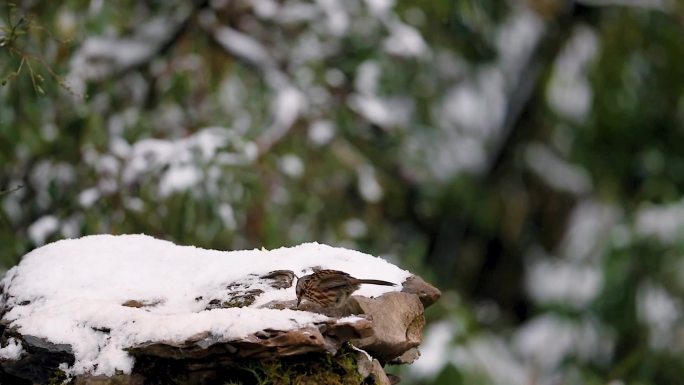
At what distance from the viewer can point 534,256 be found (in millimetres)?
9125

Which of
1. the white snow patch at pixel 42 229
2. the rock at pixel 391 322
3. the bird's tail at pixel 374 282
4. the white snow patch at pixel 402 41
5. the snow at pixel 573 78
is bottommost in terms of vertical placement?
the rock at pixel 391 322

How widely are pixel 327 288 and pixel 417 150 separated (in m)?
5.69

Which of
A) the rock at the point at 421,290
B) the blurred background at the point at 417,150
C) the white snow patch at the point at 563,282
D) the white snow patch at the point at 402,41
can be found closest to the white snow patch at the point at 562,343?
the blurred background at the point at 417,150

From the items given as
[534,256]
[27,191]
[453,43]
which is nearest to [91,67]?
[27,191]

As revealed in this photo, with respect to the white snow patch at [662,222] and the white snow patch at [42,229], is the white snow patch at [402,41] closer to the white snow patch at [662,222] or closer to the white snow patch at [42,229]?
the white snow patch at [662,222]

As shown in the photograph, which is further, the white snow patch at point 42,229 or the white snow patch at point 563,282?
the white snow patch at point 563,282

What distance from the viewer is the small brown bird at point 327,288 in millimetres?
1997

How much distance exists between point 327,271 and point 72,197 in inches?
112

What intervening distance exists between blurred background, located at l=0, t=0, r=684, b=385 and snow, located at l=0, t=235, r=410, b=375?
27.5 inches

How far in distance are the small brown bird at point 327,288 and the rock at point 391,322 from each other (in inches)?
1.0

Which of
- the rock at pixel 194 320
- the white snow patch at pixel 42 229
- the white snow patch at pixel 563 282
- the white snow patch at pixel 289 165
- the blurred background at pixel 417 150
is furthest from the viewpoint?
the white snow patch at pixel 563 282

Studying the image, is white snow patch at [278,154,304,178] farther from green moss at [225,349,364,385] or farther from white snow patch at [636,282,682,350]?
green moss at [225,349,364,385]

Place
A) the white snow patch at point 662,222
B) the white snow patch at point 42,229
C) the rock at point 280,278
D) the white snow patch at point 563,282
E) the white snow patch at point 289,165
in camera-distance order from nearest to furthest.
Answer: the rock at point 280,278
the white snow patch at point 42,229
the white snow patch at point 289,165
the white snow patch at point 662,222
the white snow patch at point 563,282

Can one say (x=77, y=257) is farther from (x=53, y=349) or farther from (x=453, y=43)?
(x=453, y=43)
